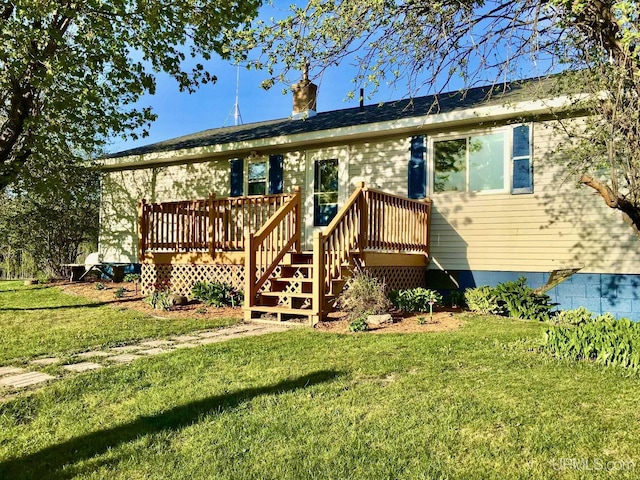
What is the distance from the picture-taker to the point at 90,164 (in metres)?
14.1

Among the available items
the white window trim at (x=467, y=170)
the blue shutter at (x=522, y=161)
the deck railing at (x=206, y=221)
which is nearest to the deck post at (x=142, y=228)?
the deck railing at (x=206, y=221)

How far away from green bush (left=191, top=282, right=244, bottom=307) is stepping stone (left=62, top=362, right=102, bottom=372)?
3.91 metres

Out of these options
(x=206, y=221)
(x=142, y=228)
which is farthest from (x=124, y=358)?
(x=142, y=228)

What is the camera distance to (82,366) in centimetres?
496

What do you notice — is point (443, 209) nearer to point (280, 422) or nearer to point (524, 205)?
point (524, 205)

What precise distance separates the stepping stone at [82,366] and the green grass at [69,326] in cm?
75

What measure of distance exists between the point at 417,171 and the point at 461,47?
14.9 feet

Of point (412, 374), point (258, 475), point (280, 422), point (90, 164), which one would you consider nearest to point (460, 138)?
point (412, 374)

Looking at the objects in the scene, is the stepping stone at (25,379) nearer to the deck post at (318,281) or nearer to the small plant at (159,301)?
the deck post at (318,281)

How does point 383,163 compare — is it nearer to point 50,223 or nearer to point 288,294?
point 288,294

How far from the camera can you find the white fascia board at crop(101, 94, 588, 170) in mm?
8086

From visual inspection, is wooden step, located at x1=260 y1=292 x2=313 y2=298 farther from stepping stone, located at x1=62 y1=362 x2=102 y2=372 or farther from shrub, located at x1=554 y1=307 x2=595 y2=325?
shrub, located at x1=554 y1=307 x2=595 y2=325

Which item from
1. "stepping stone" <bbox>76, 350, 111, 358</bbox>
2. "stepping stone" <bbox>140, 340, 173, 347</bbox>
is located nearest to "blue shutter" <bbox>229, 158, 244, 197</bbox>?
"stepping stone" <bbox>140, 340, 173, 347</bbox>

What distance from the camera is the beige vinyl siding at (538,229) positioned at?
8.07 meters
